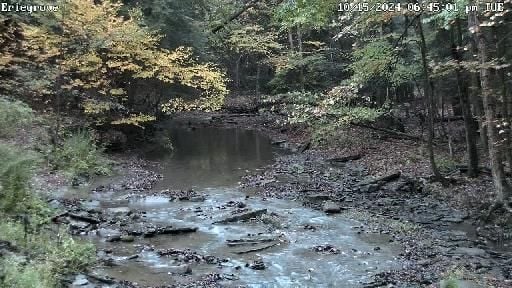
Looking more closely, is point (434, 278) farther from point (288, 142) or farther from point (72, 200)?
point (288, 142)

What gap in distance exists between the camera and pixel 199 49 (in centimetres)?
2702

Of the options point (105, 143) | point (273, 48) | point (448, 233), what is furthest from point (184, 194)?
point (273, 48)

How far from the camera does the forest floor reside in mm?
9492

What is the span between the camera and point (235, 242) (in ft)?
37.4

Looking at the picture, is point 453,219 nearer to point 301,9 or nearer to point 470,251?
point 470,251

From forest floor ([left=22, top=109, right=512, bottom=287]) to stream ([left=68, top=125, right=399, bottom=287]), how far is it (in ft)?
1.10

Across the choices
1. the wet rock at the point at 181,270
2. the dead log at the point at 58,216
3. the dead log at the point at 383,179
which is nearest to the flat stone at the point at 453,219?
the dead log at the point at 383,179

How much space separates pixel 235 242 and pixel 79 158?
27.8 ft

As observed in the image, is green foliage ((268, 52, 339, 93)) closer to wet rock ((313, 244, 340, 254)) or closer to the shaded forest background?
the shaded forest background

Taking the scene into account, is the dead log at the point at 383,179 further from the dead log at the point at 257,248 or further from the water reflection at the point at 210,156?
the dead log at the point at 257,248

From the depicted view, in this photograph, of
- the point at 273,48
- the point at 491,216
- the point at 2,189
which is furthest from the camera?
the point at 273,48

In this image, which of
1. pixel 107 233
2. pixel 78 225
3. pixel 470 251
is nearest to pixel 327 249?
pixel 470 251

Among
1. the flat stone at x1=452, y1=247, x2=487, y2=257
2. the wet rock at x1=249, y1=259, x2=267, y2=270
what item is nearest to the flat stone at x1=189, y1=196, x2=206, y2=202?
the wet rock at x1=249, y1=259, x2=267, y2=270

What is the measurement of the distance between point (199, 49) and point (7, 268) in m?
21.4
